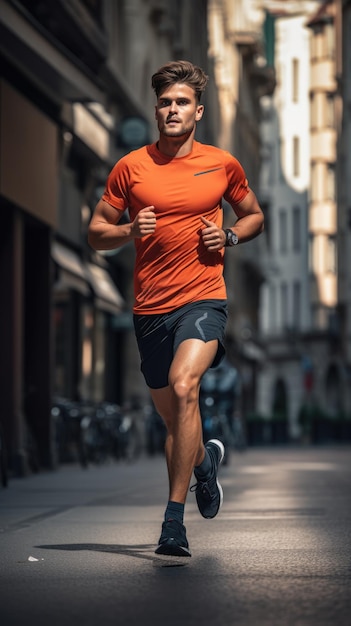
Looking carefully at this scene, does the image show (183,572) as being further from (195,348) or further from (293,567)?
(195,348)

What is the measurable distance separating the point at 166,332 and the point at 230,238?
0.53m

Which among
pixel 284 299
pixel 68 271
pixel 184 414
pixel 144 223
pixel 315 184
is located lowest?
pixel 184 414

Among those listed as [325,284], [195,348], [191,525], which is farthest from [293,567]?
[325,284]

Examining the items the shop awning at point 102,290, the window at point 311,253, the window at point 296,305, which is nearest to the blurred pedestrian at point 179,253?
the shop awning at point 102,290

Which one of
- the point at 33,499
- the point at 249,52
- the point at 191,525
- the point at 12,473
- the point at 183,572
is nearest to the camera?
the point at 183,572

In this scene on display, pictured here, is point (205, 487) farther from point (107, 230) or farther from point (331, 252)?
point (331, 252)

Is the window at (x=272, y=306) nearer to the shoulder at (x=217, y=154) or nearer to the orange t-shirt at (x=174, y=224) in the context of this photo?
the shoulder at (x=217, y=154)

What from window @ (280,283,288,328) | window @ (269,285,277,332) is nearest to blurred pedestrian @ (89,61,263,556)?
window @ (280,283,288,328)

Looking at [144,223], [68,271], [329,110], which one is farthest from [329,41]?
[144,223]

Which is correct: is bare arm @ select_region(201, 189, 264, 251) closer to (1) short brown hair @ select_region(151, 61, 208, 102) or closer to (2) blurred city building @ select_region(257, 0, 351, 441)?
(1) short brown hair @ select_region(151, 61, 208, 102)

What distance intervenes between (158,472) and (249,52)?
42904 millimetres

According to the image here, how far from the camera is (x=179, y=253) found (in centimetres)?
790

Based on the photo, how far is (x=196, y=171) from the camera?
7.99 m

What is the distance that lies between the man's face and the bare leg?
0.98 metres
